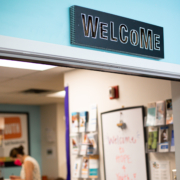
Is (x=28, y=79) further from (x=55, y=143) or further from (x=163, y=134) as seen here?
(x=55, y=143)

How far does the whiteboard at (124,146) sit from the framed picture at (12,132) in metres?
4.98

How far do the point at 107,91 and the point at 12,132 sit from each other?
5.20 m

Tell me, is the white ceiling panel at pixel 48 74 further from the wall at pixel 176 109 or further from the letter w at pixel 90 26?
the letter w at pixel 90 26

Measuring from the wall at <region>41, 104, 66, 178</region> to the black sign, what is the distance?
6357 mm

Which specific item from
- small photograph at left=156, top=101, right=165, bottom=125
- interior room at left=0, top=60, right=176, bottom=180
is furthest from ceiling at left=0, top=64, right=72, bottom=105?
small photograph at left=156, top=101, right=165, bottom=125

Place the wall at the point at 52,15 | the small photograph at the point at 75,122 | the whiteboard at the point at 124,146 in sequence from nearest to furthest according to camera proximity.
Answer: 1. the wall at the point at 52,15
2. the whiteboard at the point at 124,146
3. the small photograph at the point at 75,122

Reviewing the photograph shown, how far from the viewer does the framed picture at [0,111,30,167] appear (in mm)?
8125

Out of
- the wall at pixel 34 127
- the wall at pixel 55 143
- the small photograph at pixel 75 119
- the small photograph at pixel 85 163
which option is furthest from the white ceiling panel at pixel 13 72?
the wall at pixel 34 127

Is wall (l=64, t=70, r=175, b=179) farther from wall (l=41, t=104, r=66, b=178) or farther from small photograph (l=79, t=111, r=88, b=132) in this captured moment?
wall (l=41, t=104, r=66, b=178)

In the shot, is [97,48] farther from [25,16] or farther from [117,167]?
[117,167]

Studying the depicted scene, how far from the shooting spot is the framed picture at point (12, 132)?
26.7ft

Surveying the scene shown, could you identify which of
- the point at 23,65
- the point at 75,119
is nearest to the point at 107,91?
the point at 75,119

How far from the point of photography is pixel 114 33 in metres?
1.81

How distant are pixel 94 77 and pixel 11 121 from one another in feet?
16.2
